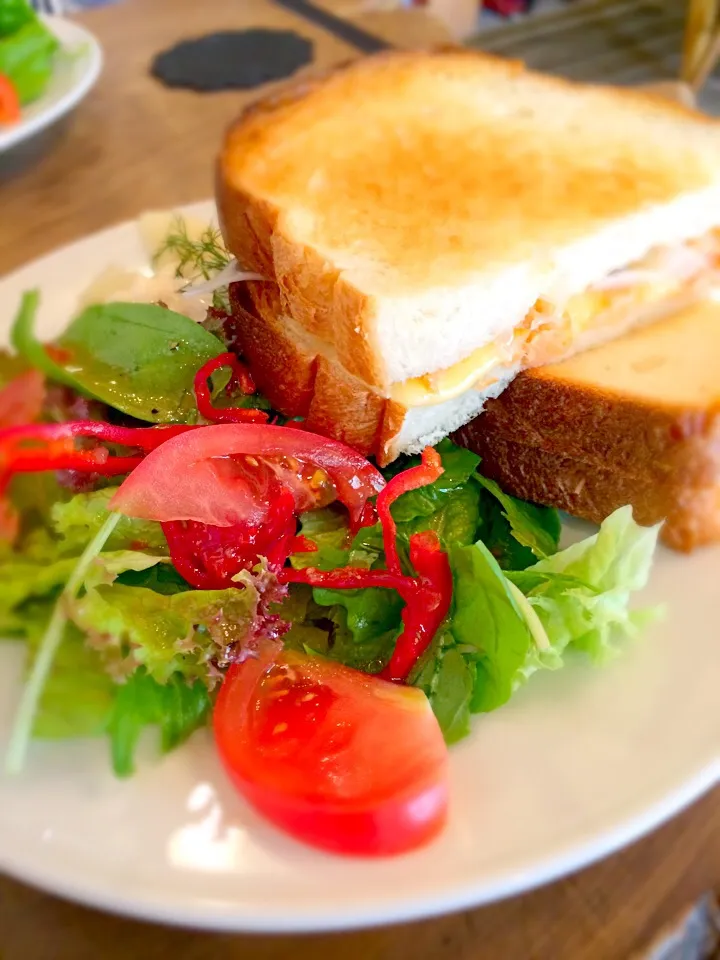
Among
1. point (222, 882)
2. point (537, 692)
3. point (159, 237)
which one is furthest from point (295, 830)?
point (159, 237)

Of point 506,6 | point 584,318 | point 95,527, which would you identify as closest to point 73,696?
point 95,527

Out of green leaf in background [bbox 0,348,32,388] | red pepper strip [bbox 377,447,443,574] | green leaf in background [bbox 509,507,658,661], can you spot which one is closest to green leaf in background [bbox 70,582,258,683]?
red pepper strip [bbox 377,447,443,574]

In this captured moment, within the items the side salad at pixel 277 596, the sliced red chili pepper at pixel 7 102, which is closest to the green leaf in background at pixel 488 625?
the side salad at pixel 277 596

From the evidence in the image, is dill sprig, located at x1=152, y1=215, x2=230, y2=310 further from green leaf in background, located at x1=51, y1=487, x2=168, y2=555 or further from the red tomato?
the red tomato

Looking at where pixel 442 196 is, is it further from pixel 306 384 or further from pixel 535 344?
pixel 306 384

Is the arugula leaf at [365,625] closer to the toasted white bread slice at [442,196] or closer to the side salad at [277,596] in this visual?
the side salad at [277,596]
